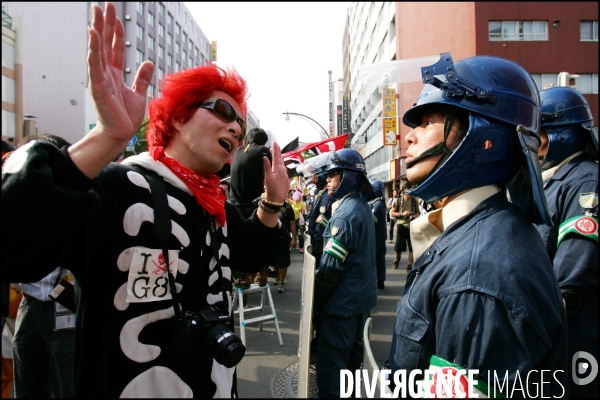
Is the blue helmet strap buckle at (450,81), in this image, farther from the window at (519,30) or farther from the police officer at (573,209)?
the window at (519,30)

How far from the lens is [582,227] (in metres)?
2.26

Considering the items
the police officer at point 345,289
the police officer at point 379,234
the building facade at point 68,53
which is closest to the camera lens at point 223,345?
the police officer at point 345,289

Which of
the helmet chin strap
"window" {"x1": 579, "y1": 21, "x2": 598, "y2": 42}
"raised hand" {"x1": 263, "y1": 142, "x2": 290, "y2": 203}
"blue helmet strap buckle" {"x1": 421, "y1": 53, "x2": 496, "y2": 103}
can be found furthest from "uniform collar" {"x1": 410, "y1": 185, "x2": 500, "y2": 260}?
"window" {"x1": 579, "y1": 21, "x2": 598, "y2": 42}

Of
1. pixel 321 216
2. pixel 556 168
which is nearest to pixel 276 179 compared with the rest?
pixel 556 168

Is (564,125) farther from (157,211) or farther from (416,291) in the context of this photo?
(157,211)

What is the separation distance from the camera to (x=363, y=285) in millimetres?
3611

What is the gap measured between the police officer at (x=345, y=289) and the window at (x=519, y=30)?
22.7m

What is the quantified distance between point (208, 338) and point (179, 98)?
1.13m

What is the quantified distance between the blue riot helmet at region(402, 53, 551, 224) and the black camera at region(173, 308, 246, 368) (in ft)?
3.22

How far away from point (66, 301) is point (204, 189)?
5.12ft

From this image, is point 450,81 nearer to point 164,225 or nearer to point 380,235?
point 164,225

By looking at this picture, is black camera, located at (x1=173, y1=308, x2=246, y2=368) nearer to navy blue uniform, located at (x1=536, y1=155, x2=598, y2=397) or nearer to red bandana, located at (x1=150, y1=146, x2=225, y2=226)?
red bandana, located at (x1=150, y1=146, x2=225, y2=226)

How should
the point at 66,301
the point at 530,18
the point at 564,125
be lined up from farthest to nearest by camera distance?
the point at 530,18 < the point at 564,125 < the point at 66,301

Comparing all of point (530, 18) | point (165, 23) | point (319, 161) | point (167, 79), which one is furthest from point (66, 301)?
point (165, 23)
